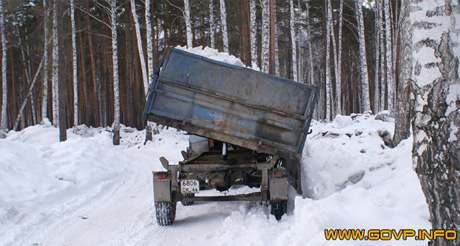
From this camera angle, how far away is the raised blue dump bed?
5.55m

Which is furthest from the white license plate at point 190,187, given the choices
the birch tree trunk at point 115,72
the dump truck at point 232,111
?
the birch tree trunk at point 115,72

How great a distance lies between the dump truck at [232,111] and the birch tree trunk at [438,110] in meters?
2.68

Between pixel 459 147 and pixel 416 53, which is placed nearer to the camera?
pixel 459 147

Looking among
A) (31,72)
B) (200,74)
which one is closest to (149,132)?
(200,74)

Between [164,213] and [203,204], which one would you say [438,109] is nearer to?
[164,213]

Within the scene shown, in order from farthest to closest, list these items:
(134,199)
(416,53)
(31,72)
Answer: (31,72) → (134,199) → (416,53)

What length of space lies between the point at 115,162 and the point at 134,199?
5.04 metres

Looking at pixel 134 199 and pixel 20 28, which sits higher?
pixel 20 28

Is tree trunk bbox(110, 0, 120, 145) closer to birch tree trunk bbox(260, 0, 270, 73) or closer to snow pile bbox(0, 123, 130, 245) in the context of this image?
snow pile bbox(0, 123, 130, 245)

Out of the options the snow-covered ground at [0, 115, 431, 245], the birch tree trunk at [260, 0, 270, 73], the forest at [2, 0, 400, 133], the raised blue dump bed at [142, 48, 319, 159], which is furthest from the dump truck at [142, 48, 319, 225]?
the forest at [2, 0, 400, 133]

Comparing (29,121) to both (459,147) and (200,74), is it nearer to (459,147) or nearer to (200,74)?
(200,74)

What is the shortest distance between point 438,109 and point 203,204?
5.35 metres

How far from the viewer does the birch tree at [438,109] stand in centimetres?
268

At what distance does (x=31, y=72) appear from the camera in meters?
37.5
